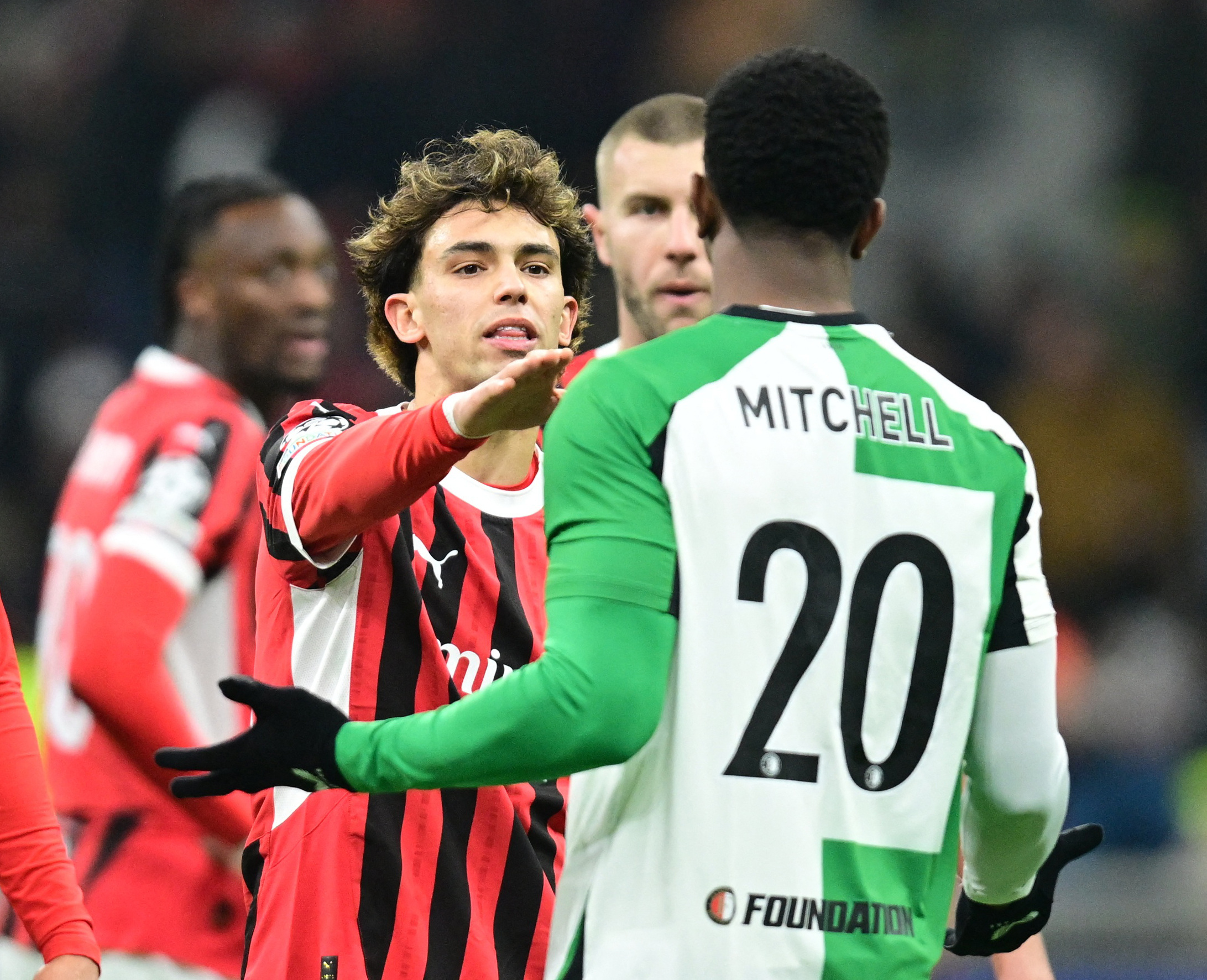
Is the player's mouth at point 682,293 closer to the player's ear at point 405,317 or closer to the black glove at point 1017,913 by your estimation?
the player's ear at point 405,317

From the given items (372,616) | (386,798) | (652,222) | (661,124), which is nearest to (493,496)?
(372,616)

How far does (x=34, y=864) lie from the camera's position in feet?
11.2

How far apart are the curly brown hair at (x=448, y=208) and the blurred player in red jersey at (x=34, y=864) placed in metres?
1.04

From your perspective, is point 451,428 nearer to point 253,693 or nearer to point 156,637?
point 253,693

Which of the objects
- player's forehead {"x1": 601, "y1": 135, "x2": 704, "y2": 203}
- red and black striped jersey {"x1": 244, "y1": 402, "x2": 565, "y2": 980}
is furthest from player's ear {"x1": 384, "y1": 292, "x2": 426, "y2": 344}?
player's forehead {"x1": 601, "y1": 135, "x2": 704, "y2": 203}

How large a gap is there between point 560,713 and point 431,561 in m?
1.15

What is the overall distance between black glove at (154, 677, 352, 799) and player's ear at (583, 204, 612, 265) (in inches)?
119

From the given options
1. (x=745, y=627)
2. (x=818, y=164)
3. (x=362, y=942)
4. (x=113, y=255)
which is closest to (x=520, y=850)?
(x=362, y=942)

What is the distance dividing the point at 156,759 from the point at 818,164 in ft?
3.89

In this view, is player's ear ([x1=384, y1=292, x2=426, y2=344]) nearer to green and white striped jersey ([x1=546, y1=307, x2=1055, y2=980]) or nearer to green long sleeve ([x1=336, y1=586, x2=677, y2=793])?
green and white striped jersey ([x1=546, y1=307, x2=1055, y2=980])

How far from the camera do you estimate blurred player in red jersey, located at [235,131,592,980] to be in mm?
3053

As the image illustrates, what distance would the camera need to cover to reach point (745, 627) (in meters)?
2.36

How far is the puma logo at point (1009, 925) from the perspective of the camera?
2.81 m

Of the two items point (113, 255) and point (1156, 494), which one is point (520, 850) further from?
point (113, 255)
